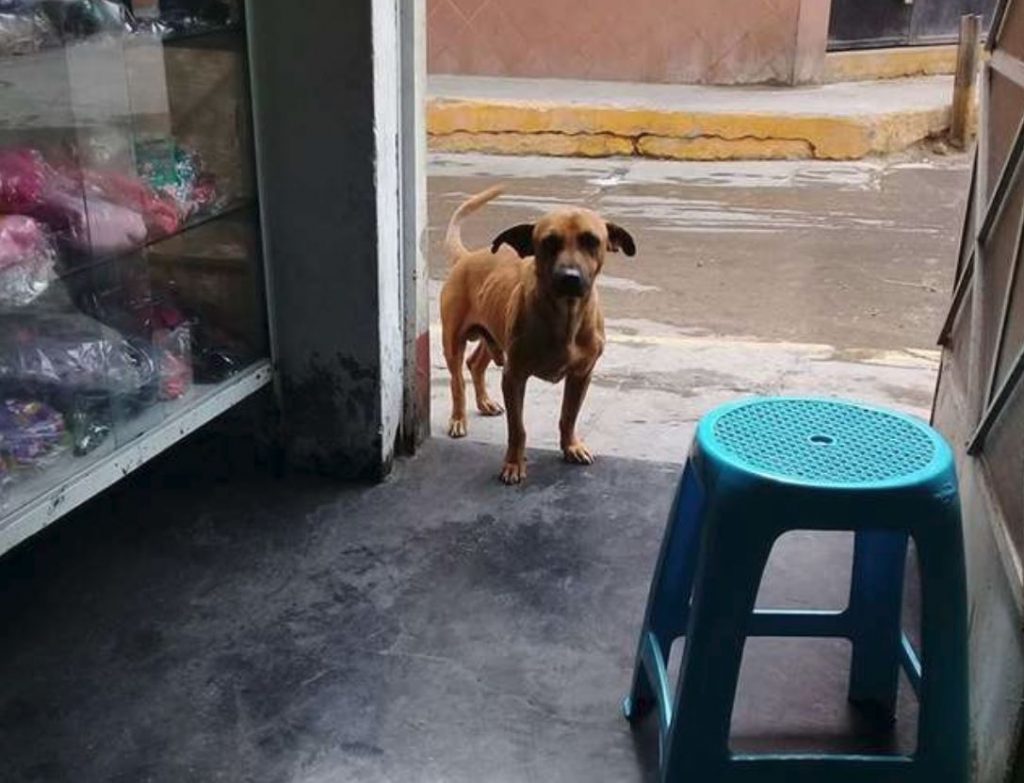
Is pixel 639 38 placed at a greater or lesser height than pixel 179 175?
lesser

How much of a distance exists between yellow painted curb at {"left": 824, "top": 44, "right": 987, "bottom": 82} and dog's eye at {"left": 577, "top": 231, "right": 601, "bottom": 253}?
26.7 ft

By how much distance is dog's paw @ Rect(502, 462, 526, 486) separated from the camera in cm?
347

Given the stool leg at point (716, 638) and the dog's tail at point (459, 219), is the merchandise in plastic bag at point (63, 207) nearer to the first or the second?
the dog's tail at point (459, 219)

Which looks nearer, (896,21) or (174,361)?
(174,361)

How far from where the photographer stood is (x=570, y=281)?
3154 mm

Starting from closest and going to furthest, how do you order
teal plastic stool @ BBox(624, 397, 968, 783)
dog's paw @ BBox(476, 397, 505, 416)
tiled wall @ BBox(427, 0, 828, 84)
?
teal plastic stool @ BBox(624, 397, 968, 783) → dog's paw @ BBox(476, 397, 505, 416) → tiled wall @ BBox(427, 0, 828, 84)

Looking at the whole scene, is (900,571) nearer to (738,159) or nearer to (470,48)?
(738,159)

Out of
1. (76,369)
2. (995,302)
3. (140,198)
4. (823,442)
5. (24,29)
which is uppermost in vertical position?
(24,29)

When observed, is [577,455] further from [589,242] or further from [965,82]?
[965,82]

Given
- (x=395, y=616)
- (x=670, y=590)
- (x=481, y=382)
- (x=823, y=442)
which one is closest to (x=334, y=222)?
(x=481, y=382)

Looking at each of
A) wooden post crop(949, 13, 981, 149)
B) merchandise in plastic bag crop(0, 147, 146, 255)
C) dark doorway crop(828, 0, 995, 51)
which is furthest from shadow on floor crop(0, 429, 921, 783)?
dark doorway crop(828, 0, 995, 51)

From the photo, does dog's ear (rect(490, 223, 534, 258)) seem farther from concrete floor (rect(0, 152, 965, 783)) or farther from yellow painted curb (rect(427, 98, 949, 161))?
yellow painted curb (rect(427, 98, 949, 161))

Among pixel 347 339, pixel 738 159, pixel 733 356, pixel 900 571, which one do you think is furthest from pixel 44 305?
pixel 738 159

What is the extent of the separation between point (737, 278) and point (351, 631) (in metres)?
3.99
